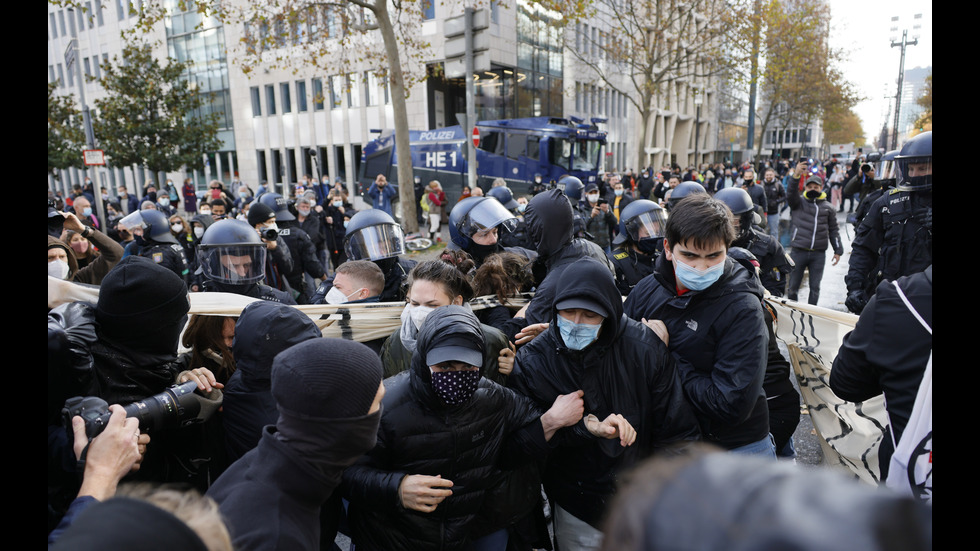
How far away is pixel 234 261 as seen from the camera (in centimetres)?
379

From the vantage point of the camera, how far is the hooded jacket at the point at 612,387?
2215mm

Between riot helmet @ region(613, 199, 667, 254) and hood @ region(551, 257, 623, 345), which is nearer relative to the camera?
hood @ region(551, 257, 623, 345)

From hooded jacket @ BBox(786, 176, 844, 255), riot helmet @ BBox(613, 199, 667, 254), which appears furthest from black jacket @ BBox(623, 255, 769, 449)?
hooded jacket @ BBox(786, 176, 844, 255)

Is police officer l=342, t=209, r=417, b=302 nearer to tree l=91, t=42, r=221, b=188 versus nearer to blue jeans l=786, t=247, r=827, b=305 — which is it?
blue jeans l=786, t=247, r=827, b=305

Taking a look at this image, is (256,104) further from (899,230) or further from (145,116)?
(899,230)

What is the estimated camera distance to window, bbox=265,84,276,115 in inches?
1244

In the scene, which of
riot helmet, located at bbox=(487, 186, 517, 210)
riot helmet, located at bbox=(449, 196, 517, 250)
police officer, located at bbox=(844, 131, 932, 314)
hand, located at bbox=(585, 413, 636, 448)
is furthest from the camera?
riot helmet, located at bbox=(487, 186, 517, 210)

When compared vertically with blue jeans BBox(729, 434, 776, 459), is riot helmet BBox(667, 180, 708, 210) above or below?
above

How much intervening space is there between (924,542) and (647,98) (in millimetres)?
22974

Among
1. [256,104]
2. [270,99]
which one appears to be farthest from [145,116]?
[256,104]

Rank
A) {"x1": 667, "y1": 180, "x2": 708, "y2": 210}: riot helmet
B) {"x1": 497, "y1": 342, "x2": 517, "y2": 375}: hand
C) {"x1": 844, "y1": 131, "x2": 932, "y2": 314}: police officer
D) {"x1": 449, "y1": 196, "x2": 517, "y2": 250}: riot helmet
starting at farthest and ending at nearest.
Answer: {"x1": 667, "y1": 180, "x2": 708, "y2": 210}: riot helmet, {"x1": 449, "y1": 196, "x2": 517, "y2": 250}: riot helmet, {"x1": 844, "y1": 131, "x2": 932, "y2": 314}: police officer, {"x1": 497, "y1": 342, "x2": 517, "y2": 375}: hand

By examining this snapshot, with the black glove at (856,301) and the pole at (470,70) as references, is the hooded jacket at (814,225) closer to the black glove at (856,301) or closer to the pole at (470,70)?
the black glove at (856,301)

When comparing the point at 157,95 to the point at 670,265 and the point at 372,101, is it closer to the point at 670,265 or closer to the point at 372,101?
the point at 372,101

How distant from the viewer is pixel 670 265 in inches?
99.7
